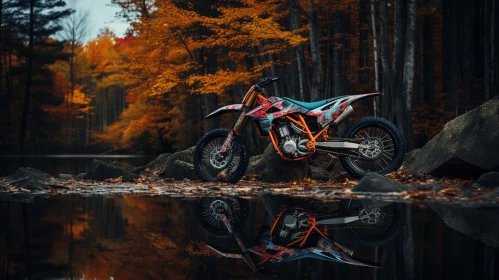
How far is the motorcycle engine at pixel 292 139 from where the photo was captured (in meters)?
8.02

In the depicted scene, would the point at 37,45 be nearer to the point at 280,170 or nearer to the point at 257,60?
the point at 257,60

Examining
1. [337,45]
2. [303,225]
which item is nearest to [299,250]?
[303,225]

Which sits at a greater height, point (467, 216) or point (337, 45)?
point (337, 45)

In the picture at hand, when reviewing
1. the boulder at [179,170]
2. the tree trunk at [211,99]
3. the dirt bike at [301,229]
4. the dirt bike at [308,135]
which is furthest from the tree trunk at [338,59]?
the dirt bike at [301,229]

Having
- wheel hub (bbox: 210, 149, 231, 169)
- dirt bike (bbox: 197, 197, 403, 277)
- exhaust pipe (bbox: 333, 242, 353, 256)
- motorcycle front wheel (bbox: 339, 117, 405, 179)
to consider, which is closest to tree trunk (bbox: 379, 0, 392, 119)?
motorcycle front wheel (bbox: 339, 117, 405, 179)

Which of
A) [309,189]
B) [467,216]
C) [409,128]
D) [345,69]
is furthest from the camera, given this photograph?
[345,69]

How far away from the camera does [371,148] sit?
7855mm

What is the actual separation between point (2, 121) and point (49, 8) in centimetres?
863

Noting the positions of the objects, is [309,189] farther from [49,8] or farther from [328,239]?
[49,8]

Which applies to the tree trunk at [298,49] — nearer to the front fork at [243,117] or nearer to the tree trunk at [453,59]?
the tree trunk at [453,59]

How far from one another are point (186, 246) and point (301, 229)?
3.32ft

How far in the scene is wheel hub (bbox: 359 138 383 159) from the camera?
7816mm

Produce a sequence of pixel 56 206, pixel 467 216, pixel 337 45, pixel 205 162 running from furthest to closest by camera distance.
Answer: pixel 337 45 < pixel 205 162 < pixel 56 206 < pixel 467 216

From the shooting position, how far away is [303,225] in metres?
4.10
